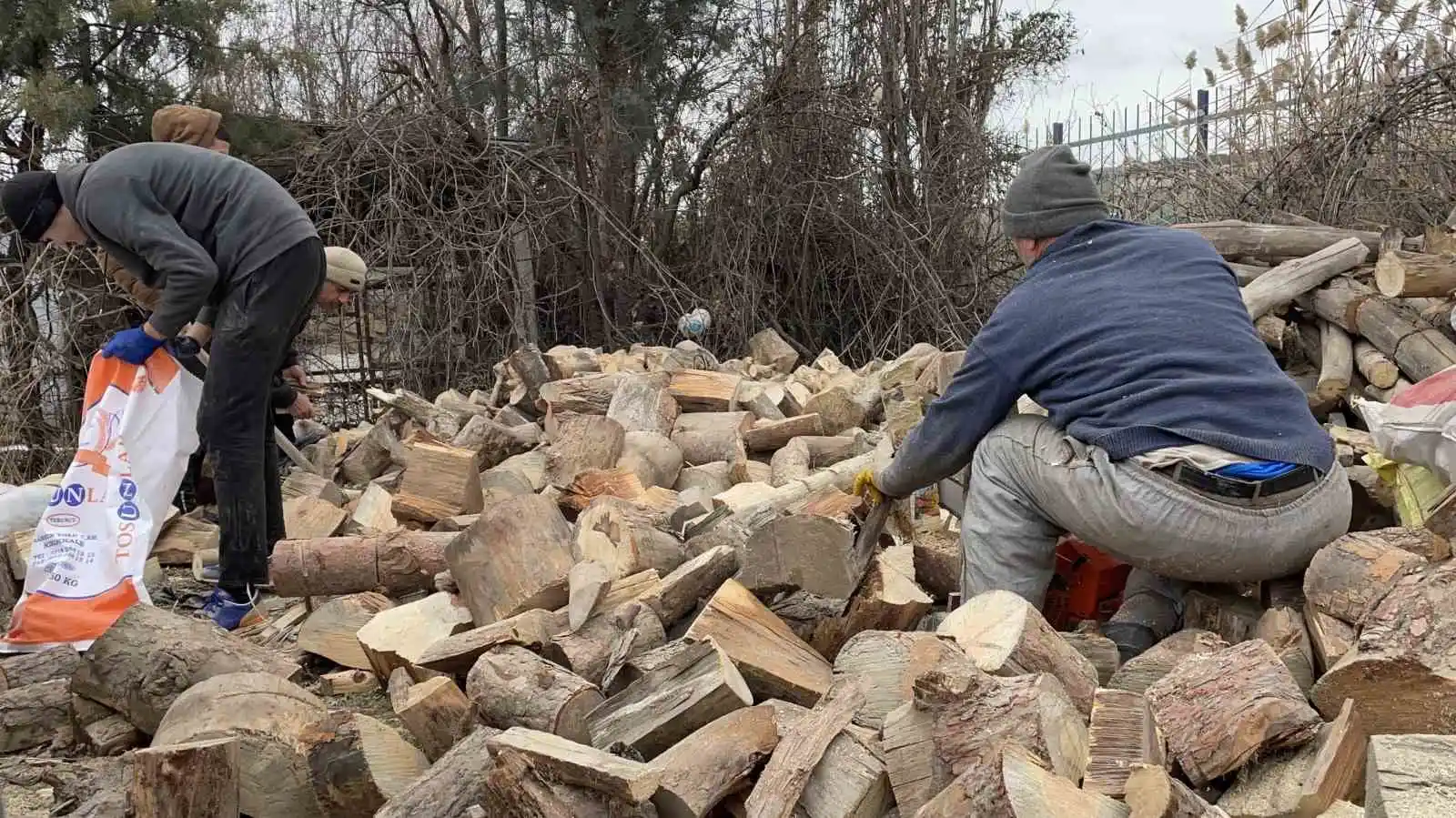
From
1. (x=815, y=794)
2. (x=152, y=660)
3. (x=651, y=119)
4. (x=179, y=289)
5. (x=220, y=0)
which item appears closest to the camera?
(x=815, y=794)

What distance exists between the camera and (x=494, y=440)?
15.1ft

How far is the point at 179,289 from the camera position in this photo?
10.6 ft

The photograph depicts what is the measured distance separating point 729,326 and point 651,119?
1.59 metres

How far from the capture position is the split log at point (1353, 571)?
2162 millimetres

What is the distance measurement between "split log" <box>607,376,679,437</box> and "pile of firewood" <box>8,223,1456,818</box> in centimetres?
66

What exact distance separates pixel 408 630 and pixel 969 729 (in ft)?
5.10

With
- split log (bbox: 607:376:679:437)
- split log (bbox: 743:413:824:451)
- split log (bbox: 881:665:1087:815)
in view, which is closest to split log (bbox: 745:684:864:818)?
split log (bbox: 881:665:1087:815)

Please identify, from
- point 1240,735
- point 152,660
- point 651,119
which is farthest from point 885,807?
point 651,119

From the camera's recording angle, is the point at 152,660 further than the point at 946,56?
No

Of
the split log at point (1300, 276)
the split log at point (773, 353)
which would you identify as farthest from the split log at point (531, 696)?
the split log at point (773, 353)

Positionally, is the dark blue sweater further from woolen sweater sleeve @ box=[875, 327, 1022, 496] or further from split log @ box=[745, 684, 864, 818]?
split log @ box=[745, 684, 864, 818]

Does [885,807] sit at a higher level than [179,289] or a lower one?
lower

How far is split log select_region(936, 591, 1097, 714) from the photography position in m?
2.01

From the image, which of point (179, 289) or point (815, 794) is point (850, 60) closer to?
point (179, 289)
